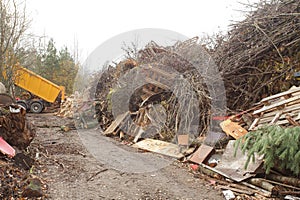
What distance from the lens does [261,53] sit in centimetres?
556

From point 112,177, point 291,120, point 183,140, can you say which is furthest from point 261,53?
point 112,177

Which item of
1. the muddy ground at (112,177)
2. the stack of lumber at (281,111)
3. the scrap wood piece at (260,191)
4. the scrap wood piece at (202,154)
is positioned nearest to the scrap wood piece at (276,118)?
the stack of lumber at (281,111)

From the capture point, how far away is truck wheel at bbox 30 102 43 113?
1239 cm

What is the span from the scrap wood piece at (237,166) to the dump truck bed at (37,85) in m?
10.1

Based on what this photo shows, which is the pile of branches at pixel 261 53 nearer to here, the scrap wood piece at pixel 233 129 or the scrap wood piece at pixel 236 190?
the scrap wood piece at pixel 233 129

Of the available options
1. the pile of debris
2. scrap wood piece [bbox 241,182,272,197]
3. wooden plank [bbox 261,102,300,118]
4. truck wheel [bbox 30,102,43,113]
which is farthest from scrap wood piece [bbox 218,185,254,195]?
truck wheel [bbox 30,102,43,113]

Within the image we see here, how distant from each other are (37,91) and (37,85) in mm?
329

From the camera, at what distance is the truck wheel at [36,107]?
1239 cm

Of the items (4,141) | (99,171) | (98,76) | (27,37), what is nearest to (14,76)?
(27,37)

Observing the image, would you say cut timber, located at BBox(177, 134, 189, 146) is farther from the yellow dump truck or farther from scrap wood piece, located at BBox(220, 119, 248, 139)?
the yellow dump truck

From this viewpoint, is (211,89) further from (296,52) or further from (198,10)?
(198,10)

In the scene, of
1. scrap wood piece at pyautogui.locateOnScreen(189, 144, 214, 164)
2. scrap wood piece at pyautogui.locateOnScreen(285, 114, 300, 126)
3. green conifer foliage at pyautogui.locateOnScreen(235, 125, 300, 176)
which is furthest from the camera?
scrap wood piece at pyautogui.locateOnScreen(189, 144, 214, 164)

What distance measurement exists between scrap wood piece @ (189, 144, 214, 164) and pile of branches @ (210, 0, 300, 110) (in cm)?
160

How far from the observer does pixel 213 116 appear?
5590 mm
